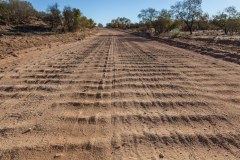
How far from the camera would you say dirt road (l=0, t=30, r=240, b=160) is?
416 cm

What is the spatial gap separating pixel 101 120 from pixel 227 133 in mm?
2227

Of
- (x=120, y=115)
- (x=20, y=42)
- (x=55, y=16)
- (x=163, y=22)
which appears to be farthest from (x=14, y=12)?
(x=120, y=115)

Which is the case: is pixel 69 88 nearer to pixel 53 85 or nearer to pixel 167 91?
pixel 53 85

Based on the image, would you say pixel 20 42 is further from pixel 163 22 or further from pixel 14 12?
pixel 14 12

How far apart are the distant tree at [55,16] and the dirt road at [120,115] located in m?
39.3

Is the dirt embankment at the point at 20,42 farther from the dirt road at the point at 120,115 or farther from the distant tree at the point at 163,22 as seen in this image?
the distant tree at the point at 163,22

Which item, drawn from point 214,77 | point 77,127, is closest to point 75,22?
point 214,77

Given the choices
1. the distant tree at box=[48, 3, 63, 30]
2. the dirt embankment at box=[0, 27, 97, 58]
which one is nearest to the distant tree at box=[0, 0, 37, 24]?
the distant tree at box=[48, 3, 63, 30]

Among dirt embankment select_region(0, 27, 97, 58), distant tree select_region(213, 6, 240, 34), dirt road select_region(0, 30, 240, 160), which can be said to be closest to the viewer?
dirt road select_region(0, 30, 240, 160)

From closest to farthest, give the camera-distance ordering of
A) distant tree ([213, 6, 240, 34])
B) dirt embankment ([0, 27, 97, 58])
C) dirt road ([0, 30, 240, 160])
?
dirt road ([0, 30, 240, 160]) → dirt embankment ([0, 27, 97, 58]) → distant tree ([213, 6, 240, 34])

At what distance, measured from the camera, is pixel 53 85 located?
7785mm

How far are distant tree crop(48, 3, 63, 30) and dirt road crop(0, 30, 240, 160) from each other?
3934cm

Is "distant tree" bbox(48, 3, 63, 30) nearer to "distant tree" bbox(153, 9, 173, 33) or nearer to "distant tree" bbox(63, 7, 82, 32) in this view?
"distant tree" bbox(63, 7, 82, 32)

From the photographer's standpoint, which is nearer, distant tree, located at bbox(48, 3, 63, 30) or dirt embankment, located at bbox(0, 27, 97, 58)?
dirt embankment, located at bbox(0, 27, 97, 58)
